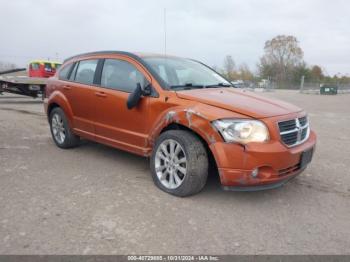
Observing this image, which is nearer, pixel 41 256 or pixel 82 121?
pixel 41 256

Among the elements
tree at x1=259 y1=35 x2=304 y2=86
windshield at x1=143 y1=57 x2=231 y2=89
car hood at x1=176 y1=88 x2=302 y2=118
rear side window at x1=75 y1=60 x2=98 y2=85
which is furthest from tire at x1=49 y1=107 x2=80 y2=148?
tree at x1=259 y1=35 x2=304 y2=86

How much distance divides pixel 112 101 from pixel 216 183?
1.82m

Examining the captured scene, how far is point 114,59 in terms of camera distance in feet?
15.6

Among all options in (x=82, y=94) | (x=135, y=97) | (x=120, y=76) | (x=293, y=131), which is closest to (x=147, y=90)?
(x=135, y=97)

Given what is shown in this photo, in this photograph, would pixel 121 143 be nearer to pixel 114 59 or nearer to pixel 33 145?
pixel 114 59

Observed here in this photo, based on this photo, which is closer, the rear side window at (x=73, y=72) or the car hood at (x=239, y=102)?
the car hood at (x=239, y=102)

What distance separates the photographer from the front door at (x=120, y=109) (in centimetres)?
421

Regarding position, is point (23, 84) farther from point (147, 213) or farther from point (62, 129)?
point (147, 213)

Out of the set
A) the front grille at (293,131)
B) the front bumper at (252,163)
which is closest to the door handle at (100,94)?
the front bumper at (252,163)

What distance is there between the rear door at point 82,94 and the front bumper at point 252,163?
234 cm

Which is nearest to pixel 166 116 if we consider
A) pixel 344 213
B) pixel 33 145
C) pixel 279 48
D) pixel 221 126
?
pixel 221 126

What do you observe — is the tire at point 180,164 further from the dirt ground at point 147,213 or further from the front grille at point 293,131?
the front grille at point 293,131

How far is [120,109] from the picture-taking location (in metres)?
4.41

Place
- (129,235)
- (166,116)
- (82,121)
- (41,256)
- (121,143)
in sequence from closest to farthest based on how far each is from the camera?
1. (41,256)
2. (129,235)
3. (166,116)
4. (121,143)
5. (82,121)
